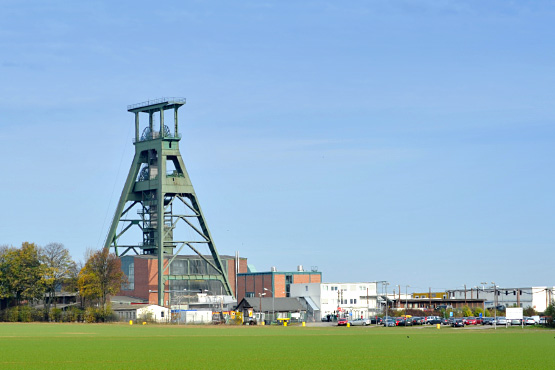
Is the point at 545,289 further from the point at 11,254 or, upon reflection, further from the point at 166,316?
the point at 11,254

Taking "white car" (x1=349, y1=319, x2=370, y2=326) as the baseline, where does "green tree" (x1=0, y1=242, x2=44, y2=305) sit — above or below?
above

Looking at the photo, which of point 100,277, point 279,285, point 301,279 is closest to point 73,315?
point 100,277

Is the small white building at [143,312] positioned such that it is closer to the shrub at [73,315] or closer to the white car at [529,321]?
the shrub at [73,315]

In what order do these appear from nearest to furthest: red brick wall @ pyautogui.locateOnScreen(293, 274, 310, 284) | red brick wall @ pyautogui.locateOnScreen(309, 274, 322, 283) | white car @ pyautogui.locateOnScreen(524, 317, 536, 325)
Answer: white car @ pyautogui.locateOnScreen(524, 317, 536, 325), red brick wall @ pyautogui.locateOnScreen(293, 274, 310, 284), red brick wall @ pyautogui.locateOnScreen(309, 274, 322, 283)

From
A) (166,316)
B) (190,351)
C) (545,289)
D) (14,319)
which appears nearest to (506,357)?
(190,351)

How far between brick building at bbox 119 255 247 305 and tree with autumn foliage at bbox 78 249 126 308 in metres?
6.02

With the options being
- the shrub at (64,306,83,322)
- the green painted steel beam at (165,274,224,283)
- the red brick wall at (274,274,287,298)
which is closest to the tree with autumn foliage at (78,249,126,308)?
the shrub at (64,306,83,322)

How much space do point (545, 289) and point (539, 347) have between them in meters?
122

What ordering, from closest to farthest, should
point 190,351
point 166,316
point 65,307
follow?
point 190,351
point 166,316
point 65,307

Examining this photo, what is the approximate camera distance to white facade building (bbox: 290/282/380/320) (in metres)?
157

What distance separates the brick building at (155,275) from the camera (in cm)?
14412

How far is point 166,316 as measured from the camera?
133250 mm

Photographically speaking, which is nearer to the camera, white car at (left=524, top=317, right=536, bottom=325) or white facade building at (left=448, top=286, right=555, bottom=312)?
white car at (left=524, top=317, right=536, bottom=325)

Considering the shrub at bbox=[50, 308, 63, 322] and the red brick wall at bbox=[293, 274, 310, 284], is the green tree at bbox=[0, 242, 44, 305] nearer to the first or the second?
the shrub at bbox=[50, 308, 63, 322]
